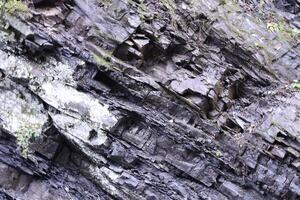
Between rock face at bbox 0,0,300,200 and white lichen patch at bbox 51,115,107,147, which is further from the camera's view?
rock face at bbox 0,0,300,200

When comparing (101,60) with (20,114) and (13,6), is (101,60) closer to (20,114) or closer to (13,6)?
(20,114)

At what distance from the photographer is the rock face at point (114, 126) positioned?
8.88 meters

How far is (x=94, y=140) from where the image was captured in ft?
28.8

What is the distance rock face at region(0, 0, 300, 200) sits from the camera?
888cm

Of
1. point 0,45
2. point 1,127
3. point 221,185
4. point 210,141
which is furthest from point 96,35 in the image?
point 221,185

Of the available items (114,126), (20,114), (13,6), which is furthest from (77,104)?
(13,6)

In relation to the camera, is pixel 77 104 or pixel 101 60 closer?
pixel 77 104

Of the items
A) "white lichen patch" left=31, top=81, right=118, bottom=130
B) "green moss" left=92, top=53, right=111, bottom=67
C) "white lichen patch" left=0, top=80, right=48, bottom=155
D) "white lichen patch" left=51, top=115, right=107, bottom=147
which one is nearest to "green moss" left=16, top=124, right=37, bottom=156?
"white lichen patch" left=0, top=80, right=48, bottom=155

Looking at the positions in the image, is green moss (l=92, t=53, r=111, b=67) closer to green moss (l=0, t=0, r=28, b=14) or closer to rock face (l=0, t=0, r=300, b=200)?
rock face (l=0, t=0, r=300, b=200)

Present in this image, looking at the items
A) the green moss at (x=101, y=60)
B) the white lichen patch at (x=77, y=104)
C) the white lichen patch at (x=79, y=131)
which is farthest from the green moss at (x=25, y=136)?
the green moss at (x=101, y=60)

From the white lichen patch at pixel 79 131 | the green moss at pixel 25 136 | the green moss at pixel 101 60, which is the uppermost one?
the green moss at pixel 101 60

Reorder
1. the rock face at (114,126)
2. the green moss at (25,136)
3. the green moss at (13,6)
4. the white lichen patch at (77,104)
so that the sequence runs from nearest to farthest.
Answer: the white lichen patch at (77,104), the rock face at (114,126), the green moss at (25,136), the green moss at (13,6)

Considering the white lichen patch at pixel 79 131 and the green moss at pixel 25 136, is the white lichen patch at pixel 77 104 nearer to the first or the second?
the white lichen patch at pixel 79 131

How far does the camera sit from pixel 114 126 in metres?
8.75
